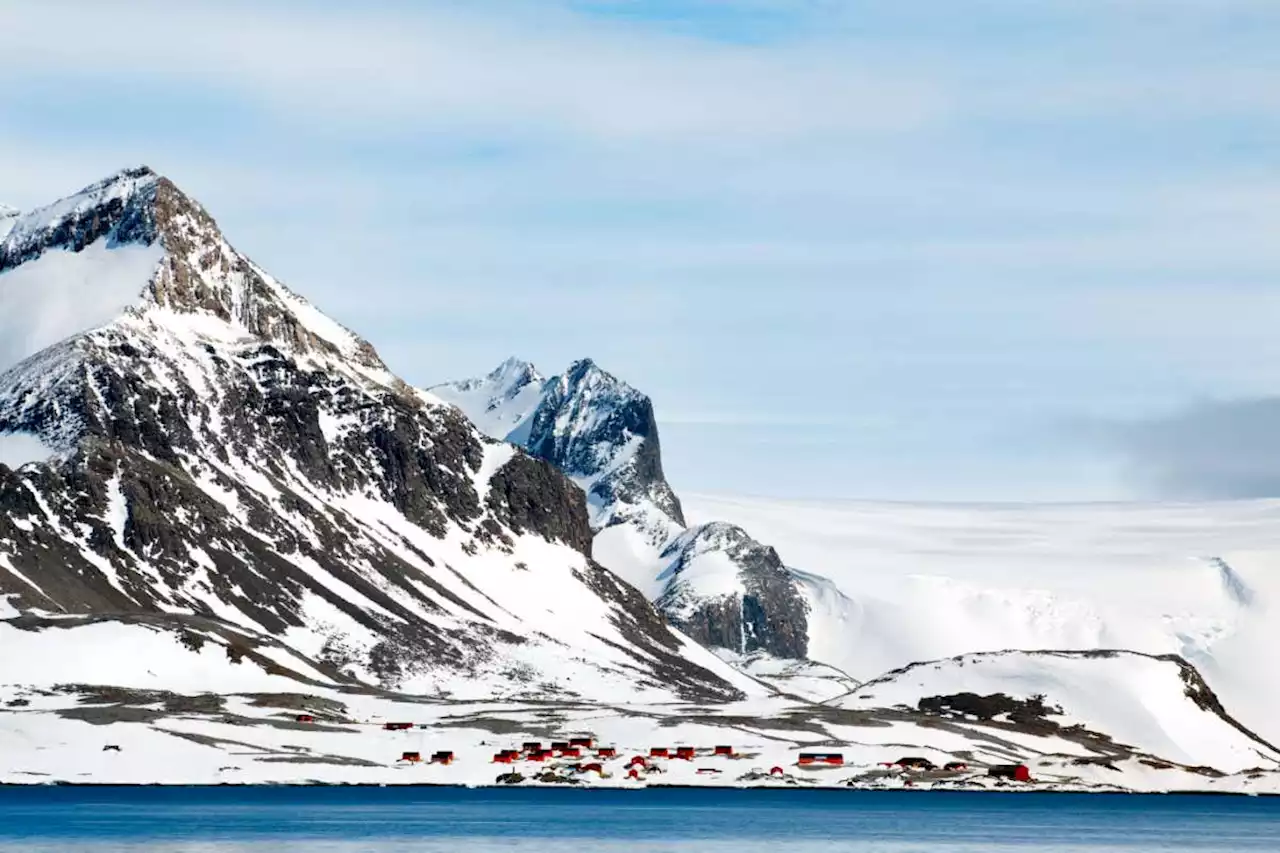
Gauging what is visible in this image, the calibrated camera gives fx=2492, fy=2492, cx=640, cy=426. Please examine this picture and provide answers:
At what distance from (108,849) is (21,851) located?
22.2 feet

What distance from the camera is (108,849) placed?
652 ft

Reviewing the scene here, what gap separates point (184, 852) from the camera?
199000 mm

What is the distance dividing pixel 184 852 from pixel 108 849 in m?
6.03

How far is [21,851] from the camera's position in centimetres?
19650

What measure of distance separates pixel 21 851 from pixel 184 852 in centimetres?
1266
